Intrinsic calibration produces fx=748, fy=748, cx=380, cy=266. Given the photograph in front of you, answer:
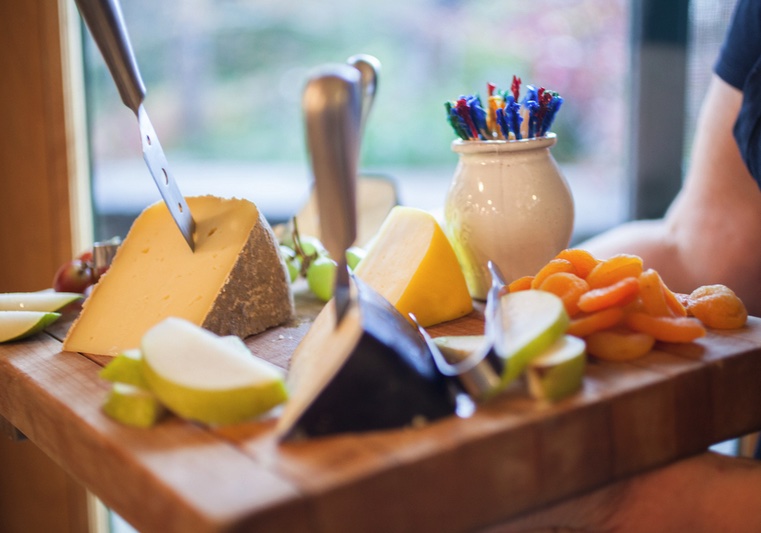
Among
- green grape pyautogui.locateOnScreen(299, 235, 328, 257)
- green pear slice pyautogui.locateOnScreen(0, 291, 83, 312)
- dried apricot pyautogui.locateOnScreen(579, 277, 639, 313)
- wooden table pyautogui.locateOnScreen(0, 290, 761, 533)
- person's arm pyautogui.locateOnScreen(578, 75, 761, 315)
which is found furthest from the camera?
person's arm pyautogui.locateOnScreen(578, 75, 761, 315)

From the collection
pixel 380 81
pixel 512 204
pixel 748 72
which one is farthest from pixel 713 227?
pixel 380 81

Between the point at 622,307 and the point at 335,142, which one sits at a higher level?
the point at 335,142

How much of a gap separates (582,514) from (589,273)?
28cm

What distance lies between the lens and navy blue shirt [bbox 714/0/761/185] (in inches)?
46.9

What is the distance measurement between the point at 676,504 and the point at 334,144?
530 millimetres

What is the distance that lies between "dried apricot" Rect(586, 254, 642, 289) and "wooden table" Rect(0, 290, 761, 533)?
0.29 ft

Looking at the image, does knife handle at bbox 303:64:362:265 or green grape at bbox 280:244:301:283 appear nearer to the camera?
knife handle at bbox 303:64:362:265

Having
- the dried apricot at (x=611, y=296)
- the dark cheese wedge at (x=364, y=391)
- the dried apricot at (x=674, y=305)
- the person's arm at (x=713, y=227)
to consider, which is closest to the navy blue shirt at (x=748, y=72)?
the person's arm at (x=713, y=227)

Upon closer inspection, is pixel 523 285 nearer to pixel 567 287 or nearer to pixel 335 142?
pixel 567 287

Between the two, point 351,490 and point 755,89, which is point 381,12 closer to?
A: point 755,89

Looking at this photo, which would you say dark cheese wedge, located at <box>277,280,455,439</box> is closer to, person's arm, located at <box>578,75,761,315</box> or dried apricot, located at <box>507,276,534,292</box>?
dried apricot, located at <box>507,276,534,292</box>

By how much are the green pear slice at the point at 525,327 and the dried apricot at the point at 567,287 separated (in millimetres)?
31

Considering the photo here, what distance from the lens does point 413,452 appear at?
22.6 inches

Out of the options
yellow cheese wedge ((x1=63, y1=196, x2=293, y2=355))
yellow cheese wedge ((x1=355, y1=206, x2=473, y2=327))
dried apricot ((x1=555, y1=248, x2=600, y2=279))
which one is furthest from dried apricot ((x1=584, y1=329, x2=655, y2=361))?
yellow cheese wedge ((x1=63, y1=196, x2=293, y2=355))
